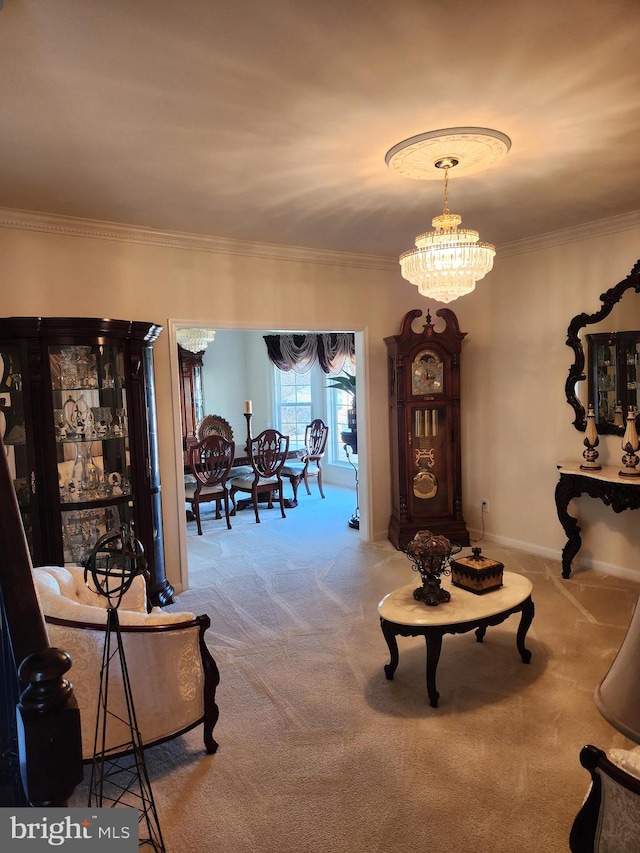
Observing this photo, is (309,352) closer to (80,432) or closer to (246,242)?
(246,242)

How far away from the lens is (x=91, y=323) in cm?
360

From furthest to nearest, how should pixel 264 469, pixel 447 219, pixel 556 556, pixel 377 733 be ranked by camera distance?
pixel 264 469 → pixel 556 556 → pixel 447 219 → pixel 377 733

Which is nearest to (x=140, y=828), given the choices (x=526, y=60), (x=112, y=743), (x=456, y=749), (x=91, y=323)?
(x=112, y=743)

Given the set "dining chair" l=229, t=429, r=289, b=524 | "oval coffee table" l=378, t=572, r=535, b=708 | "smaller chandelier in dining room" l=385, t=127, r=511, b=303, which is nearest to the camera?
"smaller chandelier in dining room" l=385, t=127, r=511, b=303

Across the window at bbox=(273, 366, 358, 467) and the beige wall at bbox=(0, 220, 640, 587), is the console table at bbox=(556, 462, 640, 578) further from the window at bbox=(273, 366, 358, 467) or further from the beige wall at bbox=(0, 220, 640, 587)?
the window at bbox=(273, 366, 358, 467)

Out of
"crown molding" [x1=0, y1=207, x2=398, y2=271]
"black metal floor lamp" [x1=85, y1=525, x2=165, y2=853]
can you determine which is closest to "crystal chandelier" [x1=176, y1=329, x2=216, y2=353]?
"crown molding" [x1=0, y1=207, x2=398, y2=271]

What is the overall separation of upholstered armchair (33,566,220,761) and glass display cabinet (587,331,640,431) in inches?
143

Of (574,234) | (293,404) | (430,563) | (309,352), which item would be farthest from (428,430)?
(293,404)

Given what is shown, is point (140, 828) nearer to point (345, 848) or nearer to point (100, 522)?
point (345, 848)

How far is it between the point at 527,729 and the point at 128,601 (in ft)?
6.83

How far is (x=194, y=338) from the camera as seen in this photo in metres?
8.30

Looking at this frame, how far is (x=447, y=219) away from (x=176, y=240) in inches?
87.5

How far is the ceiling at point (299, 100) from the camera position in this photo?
5.79 feet

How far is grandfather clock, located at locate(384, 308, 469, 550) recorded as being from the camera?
5.24m
